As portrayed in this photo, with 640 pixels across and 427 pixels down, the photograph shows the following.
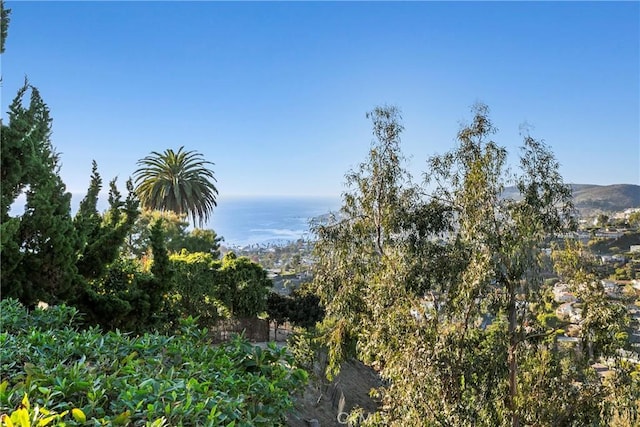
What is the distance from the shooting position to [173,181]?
2078cm

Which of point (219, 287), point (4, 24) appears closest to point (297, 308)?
point (219, 287)

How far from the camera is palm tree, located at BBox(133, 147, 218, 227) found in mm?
20766

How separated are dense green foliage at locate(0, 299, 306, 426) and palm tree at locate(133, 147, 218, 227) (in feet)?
62.1

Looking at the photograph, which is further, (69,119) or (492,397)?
(69,119)

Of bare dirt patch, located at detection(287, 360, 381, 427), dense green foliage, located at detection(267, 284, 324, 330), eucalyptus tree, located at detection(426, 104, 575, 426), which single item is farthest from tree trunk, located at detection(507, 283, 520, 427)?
dense green foliage, located at detection(267, 284, 324, 330)

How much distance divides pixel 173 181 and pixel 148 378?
20.2m

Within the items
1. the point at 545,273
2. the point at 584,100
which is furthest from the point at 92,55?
the point at 584,100

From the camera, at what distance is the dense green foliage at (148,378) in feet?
4.87

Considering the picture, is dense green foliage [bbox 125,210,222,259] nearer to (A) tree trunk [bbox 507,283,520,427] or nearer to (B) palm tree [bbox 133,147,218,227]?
(B) palm tree [bbox 133,147,218,227]

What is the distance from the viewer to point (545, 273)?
4496mm

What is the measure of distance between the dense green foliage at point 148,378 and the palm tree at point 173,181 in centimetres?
1892

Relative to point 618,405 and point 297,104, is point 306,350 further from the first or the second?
point 297,104

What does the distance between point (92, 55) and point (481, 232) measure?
6094mm

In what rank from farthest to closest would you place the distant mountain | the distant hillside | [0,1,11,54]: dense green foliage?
the distant mountain → the distant hillside → [0,1,11,54]: dense green foliage
